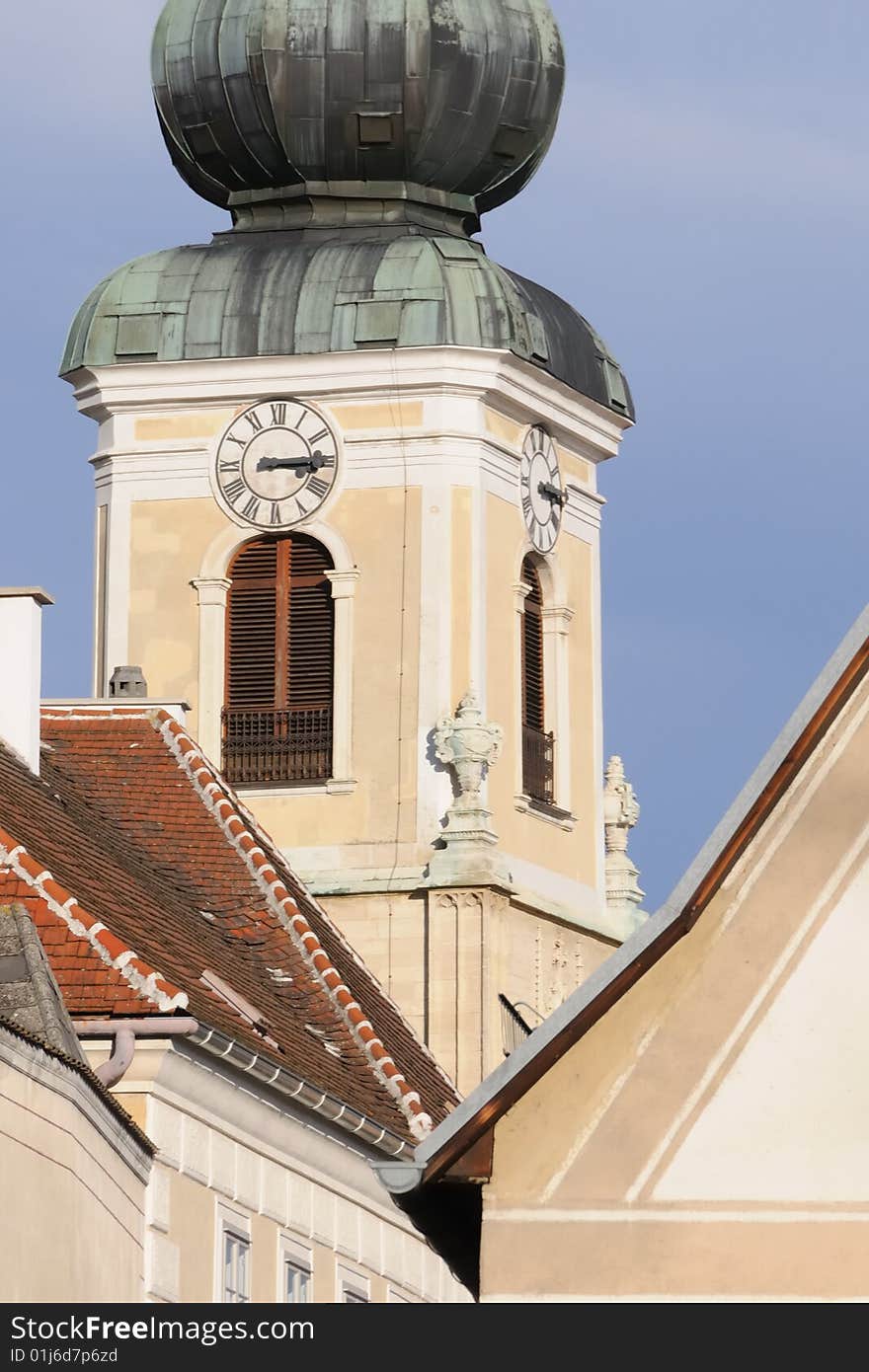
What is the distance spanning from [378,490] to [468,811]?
14.2ft

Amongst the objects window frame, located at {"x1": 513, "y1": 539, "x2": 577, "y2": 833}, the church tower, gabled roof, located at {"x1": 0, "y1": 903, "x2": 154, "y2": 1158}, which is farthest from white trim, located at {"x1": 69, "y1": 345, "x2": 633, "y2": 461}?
gabled roof, located at {"x1": 0, "y1": 903, "x2": 154, "y2": 1158}

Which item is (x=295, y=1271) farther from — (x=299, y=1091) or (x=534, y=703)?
(x=534, y=703)

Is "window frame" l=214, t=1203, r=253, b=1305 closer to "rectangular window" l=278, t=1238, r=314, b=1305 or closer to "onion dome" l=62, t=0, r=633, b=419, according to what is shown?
"rectangular window" l=278, t=1238, r=314, b=1305

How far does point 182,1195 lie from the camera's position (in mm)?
27734

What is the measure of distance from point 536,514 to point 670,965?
4463cm

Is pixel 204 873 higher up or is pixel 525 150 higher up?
pixel 525 150

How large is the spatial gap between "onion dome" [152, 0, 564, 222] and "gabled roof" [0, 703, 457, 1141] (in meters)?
26.7

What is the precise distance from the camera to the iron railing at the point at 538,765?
6100 cm

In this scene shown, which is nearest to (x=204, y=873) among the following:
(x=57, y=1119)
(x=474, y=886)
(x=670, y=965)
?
(x=57, y=1119)

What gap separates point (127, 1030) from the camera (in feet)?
88.8

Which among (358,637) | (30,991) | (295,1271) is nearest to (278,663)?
(358,637)
